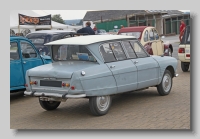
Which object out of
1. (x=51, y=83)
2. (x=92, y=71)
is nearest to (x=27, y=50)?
(x=51, y=83)

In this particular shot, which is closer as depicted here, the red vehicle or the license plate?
the license plate

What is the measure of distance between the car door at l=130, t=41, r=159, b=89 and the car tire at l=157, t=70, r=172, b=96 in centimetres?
35

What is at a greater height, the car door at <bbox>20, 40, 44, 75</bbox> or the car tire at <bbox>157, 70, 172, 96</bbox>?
the car door at <bbox>20, 40, 44, 75</bbox>

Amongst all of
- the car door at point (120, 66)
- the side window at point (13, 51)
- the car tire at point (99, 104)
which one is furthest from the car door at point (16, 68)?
the car tire at point (99, 104)

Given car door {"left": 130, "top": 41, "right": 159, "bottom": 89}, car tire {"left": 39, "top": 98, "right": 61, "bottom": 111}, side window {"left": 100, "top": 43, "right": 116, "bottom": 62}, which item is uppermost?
side window {"left": 100, "top": 43, "right": 116, "bottom": 62}

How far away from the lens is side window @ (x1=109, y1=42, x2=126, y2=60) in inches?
323

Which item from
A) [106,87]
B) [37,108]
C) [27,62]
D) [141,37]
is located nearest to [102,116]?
[106,87]

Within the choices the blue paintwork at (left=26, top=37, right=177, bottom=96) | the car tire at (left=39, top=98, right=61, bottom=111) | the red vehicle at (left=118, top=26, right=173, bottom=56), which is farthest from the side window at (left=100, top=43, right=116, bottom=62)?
the red vehicle at (left=118, top=26, right=173, bottom=56)

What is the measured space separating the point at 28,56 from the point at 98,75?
335 centimetres

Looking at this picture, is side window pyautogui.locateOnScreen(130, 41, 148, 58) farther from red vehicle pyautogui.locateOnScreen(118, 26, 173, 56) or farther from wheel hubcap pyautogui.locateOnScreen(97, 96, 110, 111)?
red vehicle pyautogui.locateOnScreen(118, 26, 173, 56)

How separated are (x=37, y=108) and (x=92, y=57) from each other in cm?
205

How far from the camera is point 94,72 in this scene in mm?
7371

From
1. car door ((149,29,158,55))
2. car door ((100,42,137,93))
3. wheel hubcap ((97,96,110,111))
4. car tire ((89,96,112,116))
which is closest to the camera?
car tire ((89,96,112,116))

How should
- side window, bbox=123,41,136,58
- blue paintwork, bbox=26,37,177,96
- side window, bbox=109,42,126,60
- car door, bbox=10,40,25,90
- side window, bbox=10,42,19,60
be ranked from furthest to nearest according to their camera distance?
side window, bbox=10,42,19,60 → car door, bbox=10,40,25,90 → side window, bbox=123,41,136,58 → side window, bbox=109,42,126,60 → blue paintwork, bbox=26,37,177,96
